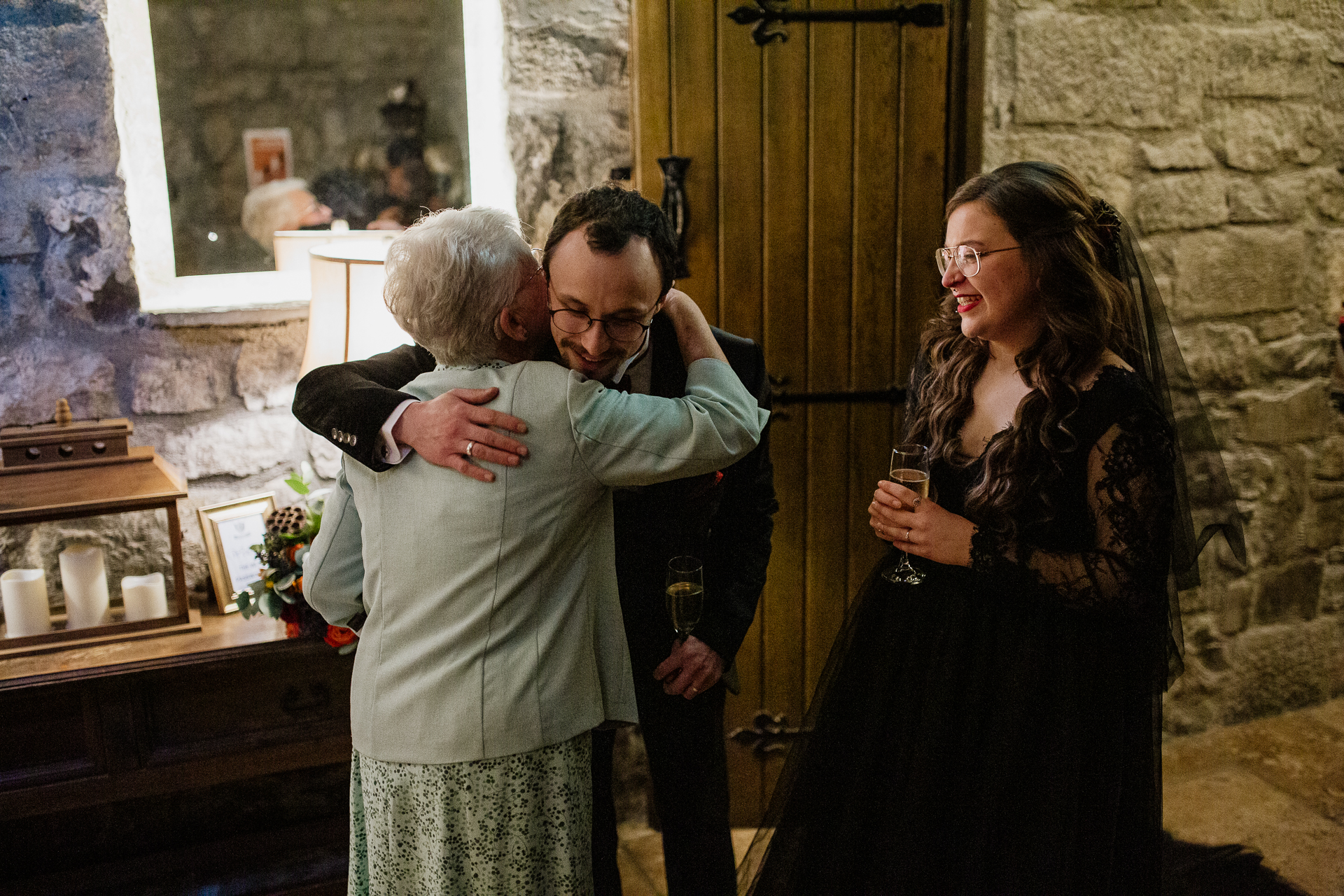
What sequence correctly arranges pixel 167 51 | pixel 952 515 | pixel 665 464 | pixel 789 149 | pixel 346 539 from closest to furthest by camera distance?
pixel 665 464 < pixel 346 539 < pixel 952 515 < pixel 167 51 < pixel 789 149

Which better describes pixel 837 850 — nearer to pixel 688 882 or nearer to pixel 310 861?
pixel 688 882

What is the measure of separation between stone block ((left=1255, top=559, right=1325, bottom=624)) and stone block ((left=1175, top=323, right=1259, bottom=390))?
0.65 m

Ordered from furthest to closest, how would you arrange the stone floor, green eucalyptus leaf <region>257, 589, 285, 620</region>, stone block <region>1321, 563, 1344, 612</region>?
stone block <region>1321, 563, 1344, 612</region>
the stone floor
green eucalyptus leaf <region>257, 589, 285, 620</region>

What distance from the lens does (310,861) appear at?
247 cm

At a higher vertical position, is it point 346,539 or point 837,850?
point 346,539

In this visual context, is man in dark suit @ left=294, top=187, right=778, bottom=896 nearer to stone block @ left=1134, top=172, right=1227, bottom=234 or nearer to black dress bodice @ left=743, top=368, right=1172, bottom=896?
black dress bodice @ left=743, top=368, right=1172, bottom=896

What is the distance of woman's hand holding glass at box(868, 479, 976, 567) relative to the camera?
5.57 ft

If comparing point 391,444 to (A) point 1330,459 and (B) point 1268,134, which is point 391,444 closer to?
(B) point 1268,134

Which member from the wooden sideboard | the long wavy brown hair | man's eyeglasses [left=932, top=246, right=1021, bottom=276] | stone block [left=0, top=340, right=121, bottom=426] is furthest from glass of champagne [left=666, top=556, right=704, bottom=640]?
stone block [left=0, top=340, right=121, bottom=426]

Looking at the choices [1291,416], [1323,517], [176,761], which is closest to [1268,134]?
[1291,416]

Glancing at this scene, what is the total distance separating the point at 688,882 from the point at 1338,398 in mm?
2658

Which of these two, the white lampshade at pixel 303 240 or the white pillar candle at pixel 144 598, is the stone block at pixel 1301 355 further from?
the white pillar candle at pixel 144 598

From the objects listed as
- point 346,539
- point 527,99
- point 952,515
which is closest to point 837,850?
point 952,515

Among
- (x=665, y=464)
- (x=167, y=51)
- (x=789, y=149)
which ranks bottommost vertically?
(x=665, y=464)
